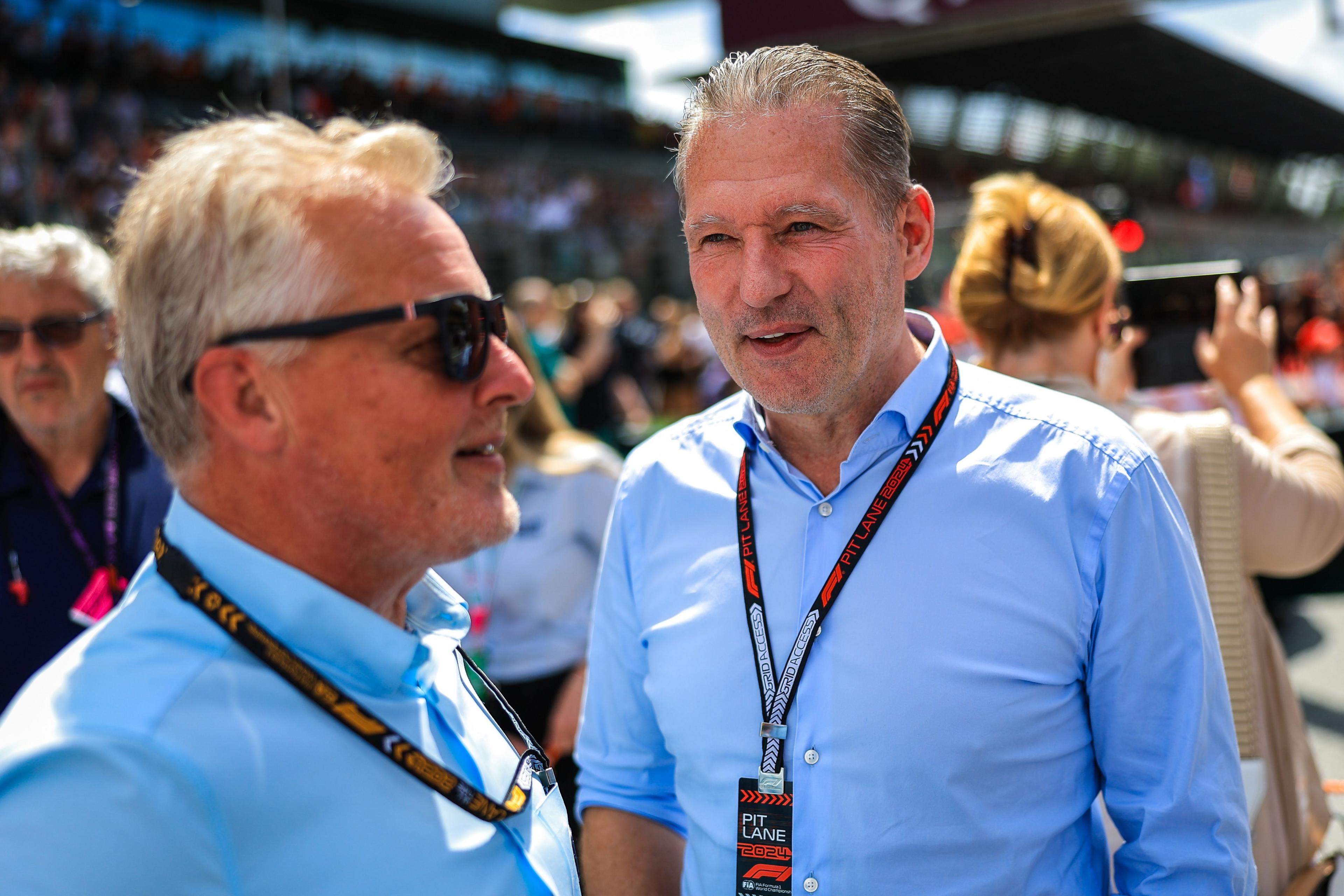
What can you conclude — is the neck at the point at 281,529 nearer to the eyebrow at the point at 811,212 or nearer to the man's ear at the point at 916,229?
the eyebrow at the point at 811,212

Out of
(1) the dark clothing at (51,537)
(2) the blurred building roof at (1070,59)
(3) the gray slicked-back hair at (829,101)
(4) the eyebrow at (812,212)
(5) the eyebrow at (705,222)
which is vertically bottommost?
(1) the dark clothing at (51,537)

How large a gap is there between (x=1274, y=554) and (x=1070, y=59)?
23234 mm

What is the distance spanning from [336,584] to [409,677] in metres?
0.15

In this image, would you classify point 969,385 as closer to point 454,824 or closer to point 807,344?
point 807,344

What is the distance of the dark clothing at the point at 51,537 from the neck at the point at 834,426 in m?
1.71

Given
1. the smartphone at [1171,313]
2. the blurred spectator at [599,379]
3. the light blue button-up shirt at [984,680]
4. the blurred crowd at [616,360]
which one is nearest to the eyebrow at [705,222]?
the light blue button-up shirt at [984,680]

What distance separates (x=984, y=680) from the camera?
149 cm

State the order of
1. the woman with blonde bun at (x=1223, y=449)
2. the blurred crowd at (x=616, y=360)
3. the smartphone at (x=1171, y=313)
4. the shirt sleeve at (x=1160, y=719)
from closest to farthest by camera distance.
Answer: the shirt sleeve at (x=1160, y=719) < the woman with blonde bun at (x=1223, y=449) < the smartphone at (x=1171, y=313) < the blurred crowd at (x=616, y=360)

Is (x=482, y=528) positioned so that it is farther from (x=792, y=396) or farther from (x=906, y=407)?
(x=906, y=407)

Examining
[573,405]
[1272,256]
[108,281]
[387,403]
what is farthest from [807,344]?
[1272,256]

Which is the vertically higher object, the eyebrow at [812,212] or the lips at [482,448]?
the eyebrow at [812,212]

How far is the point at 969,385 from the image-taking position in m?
1.76

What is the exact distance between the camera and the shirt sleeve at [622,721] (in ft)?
5.97

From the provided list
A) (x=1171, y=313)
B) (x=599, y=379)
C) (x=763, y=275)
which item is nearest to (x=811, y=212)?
(x=763, y=275)
